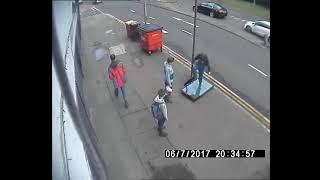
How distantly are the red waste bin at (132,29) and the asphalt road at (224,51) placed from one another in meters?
0.31

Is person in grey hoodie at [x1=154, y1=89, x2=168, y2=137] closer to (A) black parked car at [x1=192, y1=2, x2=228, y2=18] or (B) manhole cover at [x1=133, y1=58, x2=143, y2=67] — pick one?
(B) manhole cover at [x1=133, y1=58, x2=143, y2=67]

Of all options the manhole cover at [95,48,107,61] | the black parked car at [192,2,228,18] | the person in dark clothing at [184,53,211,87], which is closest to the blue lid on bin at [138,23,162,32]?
the manhole cover at [95,48,107,61]

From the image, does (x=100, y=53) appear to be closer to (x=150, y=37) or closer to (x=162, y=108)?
(x=150, y=37)

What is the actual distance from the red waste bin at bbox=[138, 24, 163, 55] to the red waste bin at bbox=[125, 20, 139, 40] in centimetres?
34

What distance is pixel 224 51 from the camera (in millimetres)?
10531

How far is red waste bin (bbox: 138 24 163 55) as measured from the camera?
9203 mm

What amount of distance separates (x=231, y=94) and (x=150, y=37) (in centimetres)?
288

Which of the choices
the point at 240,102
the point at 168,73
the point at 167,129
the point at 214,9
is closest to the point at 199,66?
the point at 168,73

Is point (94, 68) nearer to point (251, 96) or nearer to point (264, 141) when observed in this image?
point (251, 96)
